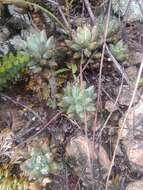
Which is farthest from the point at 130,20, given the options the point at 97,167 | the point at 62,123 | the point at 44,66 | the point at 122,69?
the point at 97,167

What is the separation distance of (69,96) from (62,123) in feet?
0.56

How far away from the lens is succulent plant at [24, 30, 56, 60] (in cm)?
212

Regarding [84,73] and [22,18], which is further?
[22,18]

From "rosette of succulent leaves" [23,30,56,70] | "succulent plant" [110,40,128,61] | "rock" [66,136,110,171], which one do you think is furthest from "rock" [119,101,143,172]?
"rosette of succulent leaves" [23,30,56,70]

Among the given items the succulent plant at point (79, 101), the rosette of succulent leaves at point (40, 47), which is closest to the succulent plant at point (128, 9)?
the rosette of succulent leaves at point (40, 47)

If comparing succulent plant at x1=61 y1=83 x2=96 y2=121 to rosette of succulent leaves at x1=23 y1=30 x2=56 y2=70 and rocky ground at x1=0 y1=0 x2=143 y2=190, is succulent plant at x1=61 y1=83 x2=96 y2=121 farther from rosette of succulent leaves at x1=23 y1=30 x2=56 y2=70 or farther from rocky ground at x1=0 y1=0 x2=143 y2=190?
rosette of succulent leaves at x1=23 y1=30 x2=56 y2=70

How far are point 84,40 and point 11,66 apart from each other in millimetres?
397

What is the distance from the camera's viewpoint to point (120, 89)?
211cm

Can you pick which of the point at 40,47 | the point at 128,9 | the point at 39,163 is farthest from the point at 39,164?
the point at 128,9

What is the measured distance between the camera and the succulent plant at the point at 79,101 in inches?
79.0

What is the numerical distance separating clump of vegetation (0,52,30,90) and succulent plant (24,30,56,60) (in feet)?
0.15

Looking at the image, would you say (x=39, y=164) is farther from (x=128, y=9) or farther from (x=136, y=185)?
(x=128, y=9)

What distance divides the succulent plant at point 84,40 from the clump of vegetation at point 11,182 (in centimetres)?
72

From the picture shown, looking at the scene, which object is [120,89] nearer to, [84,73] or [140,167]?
[84,73]
